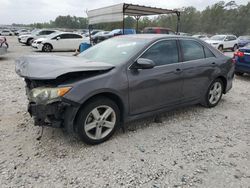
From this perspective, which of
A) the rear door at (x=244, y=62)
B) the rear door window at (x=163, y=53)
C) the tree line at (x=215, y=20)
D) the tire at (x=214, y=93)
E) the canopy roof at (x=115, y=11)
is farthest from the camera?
the tree line at (x=215, y=20)

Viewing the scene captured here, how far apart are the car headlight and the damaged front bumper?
53 millimetres

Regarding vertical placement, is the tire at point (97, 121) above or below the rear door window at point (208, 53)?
below

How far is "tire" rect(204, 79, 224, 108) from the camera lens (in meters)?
4.82

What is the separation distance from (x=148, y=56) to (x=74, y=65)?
122 centimetres

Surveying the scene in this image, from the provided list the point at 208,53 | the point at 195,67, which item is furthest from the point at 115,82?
the point at 208,53

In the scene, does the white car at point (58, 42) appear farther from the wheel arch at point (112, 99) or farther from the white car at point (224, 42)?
the wheel arch at point (112, 99)

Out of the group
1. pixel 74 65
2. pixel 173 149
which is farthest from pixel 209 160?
Result: pixel 74 65

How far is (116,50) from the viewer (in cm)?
386

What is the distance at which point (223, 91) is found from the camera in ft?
17.0

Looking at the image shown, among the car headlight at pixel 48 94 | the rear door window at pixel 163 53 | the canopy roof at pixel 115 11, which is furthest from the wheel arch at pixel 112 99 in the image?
the canopy roof at pixel 115 11

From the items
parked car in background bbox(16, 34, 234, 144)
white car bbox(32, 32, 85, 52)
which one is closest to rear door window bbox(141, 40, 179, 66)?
parked car in background bbox(16, 34, 234, 144)

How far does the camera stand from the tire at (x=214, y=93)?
4.82m

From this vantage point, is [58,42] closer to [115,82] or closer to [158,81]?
[158,81]

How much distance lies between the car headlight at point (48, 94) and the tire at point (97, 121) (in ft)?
1.19
